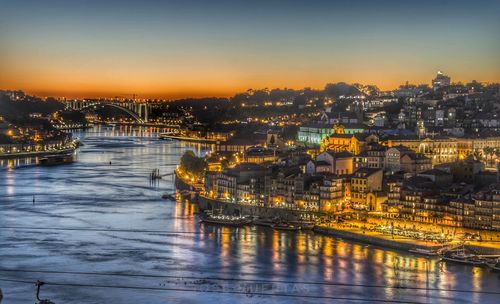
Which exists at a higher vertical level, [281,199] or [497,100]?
[497,100]

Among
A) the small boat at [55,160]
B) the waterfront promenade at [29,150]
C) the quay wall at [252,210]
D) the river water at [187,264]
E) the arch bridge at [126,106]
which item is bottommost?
the river water at [187,264]

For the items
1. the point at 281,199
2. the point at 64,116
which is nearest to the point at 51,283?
the point at 281,199

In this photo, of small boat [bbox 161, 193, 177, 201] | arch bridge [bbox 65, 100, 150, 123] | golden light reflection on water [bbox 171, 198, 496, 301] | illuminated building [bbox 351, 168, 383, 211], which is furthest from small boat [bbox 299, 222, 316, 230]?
arch bridge [bbox 65, 100, 150, 123]

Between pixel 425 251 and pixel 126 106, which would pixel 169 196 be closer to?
pixel 425 251

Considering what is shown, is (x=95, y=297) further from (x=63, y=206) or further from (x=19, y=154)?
(x=19, y=154)

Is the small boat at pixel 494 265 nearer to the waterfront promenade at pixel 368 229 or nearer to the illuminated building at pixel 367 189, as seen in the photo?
the waterfront promenade at pixel 368 229

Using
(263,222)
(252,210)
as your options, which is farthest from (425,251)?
(252,210)

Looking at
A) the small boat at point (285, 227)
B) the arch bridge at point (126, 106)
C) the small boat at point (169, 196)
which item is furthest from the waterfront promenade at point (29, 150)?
the arch bridge at point (126, 106)
